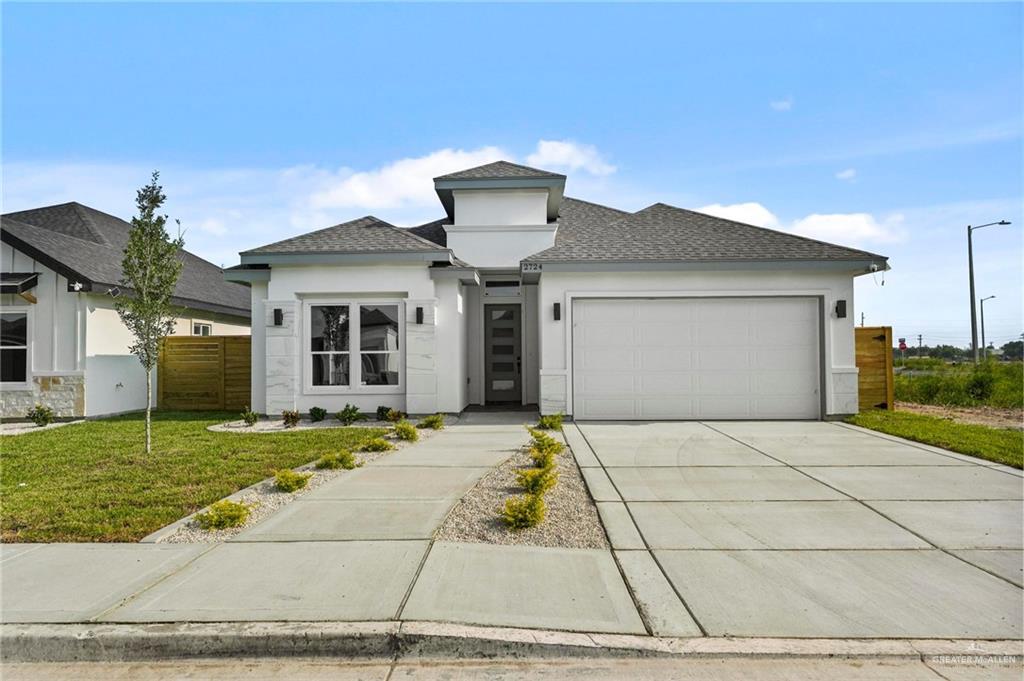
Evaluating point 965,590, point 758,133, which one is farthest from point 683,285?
point 965,590

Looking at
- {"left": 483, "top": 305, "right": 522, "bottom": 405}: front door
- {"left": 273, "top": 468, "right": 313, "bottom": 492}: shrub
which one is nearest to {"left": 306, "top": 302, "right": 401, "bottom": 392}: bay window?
{"left": 483, "top": 305, "right": 522, "bottom": 405}: front door

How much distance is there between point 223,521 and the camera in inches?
197

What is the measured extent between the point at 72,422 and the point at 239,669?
12.5 m

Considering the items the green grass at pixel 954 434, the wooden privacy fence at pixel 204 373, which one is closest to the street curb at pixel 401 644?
the green grass at pixel 954 434

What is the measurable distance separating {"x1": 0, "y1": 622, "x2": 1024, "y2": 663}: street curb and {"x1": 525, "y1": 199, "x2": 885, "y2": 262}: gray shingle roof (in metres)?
9.32

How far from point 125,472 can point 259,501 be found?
2.59 metres

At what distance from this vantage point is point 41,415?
39.7 feet

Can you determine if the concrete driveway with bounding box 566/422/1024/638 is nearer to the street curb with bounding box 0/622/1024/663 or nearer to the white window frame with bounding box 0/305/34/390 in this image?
the street curb with bounding box 0/622/1024/663

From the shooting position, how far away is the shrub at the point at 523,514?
16.2 ft

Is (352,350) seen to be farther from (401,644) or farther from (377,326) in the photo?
(401,644)

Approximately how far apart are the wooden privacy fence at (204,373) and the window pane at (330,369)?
293cm

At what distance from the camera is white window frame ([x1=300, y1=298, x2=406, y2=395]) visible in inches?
491

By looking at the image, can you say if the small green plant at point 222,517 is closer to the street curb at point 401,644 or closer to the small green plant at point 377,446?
the street curb at point 401,644

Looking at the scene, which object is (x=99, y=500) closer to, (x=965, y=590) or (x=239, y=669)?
(x=239, y=669)
